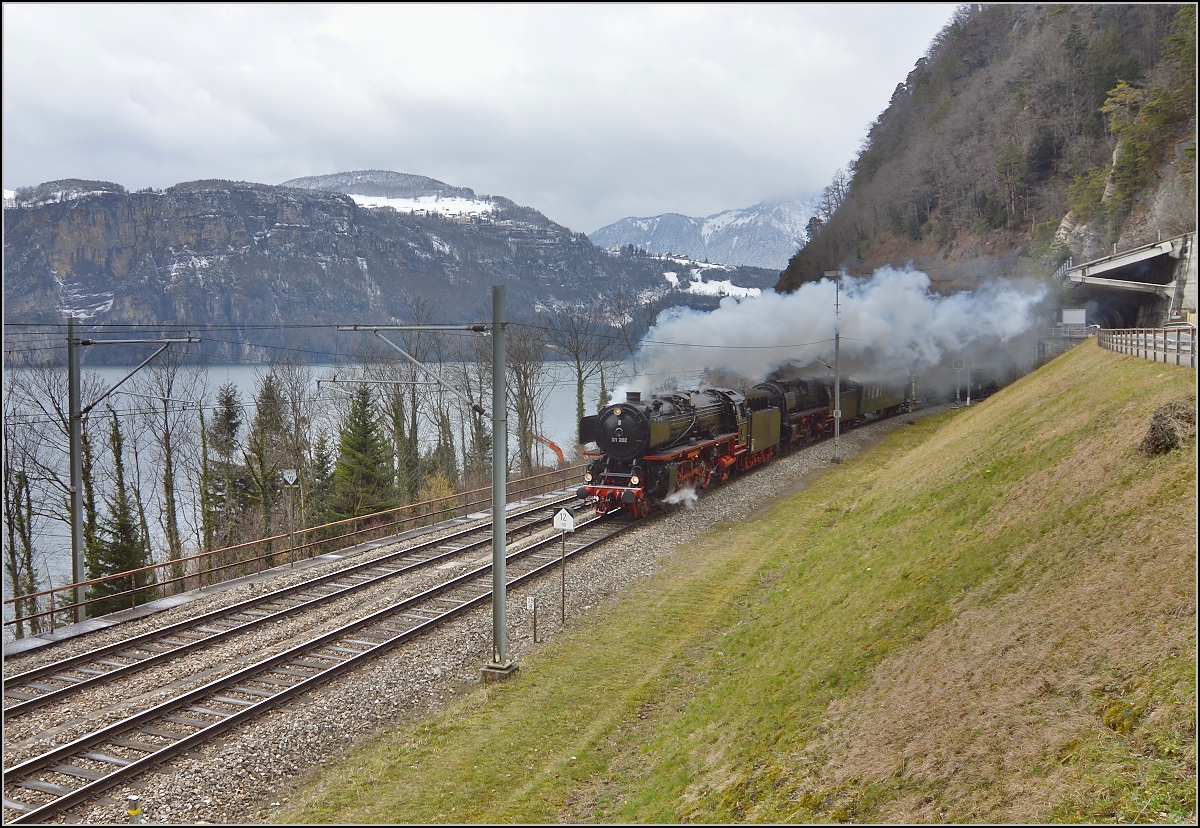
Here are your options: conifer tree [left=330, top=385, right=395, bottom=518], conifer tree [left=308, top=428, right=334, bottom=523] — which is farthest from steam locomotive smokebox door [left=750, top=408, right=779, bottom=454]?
conifer tree [left=308, top=428, right=334, bottom=523]

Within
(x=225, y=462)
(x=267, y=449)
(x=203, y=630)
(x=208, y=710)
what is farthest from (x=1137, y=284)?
(x=225, y=462)

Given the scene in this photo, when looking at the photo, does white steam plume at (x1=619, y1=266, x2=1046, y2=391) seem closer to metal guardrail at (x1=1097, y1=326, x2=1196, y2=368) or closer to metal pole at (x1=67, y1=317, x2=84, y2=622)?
metal guardrail at (x1=1097, y1=326, x2=1196, y2=368)

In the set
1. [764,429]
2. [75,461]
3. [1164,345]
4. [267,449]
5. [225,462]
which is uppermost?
[1164,345]

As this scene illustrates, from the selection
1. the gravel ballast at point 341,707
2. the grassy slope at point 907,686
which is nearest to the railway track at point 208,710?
the gravel ballast at point 341,707

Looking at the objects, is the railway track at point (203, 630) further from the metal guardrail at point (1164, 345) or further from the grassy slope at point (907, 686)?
the metal guardrail at point (1164, 345)

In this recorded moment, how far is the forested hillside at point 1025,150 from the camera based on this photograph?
39312 millimetres

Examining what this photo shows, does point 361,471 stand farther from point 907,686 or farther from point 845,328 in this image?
point 907,686

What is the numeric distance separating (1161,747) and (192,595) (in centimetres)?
1858

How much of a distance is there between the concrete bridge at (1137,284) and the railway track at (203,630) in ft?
91.0

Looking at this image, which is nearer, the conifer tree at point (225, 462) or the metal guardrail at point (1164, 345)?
the metal guardrail at point (1164, 345)

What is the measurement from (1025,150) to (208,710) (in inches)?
2826

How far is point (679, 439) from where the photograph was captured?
25.0 m

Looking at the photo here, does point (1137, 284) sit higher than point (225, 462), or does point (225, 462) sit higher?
point (1137, 284)

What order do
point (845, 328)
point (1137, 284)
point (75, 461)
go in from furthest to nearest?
point (845, 328) < point (1137, 284) < point (75, 461)
